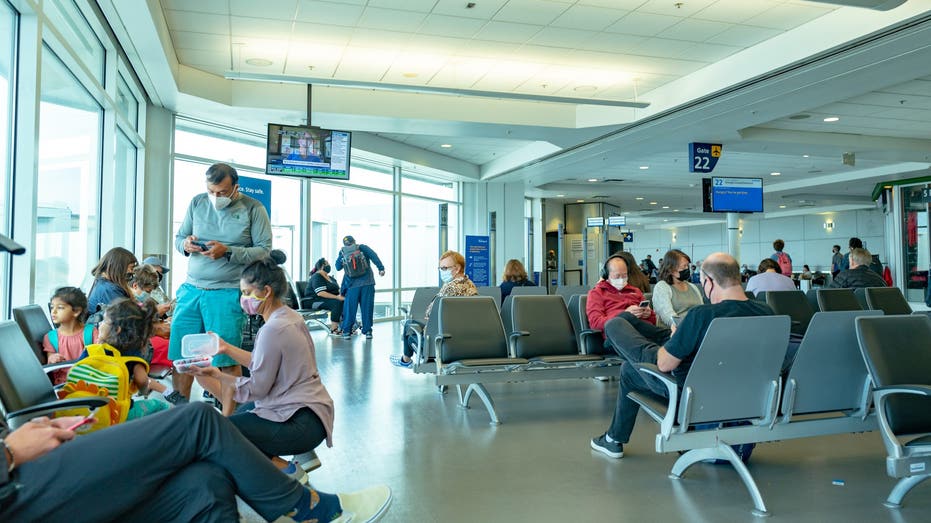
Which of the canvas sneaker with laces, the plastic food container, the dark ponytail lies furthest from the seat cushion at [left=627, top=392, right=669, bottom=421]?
the canvas sneaker with laces

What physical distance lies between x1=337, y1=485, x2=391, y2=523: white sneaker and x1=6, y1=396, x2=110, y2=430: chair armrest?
2.83ft

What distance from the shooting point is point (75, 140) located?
17.3 feet

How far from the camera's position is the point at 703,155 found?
10.3 metres

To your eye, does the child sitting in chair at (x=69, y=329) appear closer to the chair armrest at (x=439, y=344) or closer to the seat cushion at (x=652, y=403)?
the chair armrest at (x=439, y=344)

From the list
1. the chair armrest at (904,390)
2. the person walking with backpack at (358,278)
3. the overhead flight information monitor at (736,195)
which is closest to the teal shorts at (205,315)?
the chair armrest at (904,390)

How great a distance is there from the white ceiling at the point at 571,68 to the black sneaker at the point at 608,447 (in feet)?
13.4

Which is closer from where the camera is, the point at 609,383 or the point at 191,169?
the point at 609,383

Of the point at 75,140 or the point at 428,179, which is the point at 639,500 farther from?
the point at 428,179

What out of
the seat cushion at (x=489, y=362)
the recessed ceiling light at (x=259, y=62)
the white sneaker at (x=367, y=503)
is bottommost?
the white sneaker at (x=367, y=503)

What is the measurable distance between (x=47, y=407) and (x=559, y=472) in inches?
86.1

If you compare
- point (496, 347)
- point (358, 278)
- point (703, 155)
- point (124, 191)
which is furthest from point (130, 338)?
point (703, 155)

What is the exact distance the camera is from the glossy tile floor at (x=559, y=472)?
2570mm

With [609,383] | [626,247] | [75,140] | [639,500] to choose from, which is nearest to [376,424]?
[639,500]

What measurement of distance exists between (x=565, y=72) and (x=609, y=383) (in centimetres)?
420
